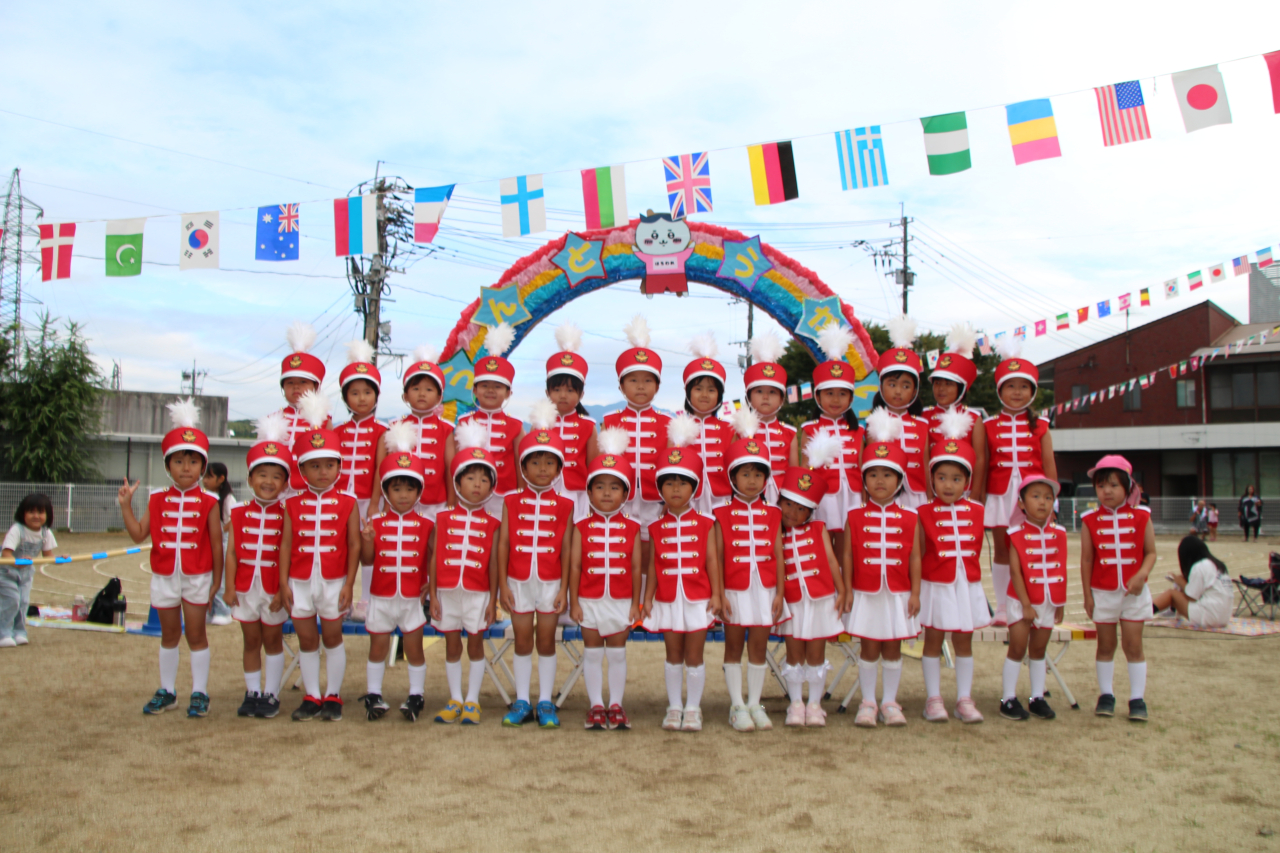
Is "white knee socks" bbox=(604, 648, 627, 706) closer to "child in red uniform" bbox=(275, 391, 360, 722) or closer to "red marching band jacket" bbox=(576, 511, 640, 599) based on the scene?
"red marching band jacket" bbox=(576, 511, 640, 599)

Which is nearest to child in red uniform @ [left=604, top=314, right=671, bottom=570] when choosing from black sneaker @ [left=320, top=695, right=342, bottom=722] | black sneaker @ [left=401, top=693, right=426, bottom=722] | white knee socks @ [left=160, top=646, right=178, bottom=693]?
black sneaker @ [left=401, top=693, right=426, bottom=722]

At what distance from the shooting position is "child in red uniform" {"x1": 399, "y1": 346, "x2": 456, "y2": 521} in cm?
682

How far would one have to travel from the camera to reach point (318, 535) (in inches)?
233

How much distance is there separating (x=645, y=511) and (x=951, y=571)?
2.17m

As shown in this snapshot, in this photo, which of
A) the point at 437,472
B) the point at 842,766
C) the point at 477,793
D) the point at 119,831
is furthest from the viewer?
the point at 437,472

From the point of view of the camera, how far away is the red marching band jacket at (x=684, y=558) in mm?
5770

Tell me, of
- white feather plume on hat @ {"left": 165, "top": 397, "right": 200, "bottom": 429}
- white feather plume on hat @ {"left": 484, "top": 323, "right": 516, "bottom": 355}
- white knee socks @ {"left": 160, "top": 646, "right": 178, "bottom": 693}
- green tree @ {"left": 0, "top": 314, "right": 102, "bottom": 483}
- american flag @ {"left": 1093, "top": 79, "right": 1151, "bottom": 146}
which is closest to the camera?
white knee socks @ {"left": 160, "top": 646, "right": 178, "bottom": 693}

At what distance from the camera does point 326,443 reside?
6.04m

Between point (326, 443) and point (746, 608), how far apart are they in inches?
119

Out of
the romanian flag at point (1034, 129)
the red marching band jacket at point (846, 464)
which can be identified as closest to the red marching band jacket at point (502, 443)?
the red marching band jacket at point (846, 464)

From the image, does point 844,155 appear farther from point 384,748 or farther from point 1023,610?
point 384,748

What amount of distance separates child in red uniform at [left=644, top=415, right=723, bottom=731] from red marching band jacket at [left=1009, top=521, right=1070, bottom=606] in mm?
2091

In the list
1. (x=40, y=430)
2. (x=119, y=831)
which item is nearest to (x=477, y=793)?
(x=119, y=831)

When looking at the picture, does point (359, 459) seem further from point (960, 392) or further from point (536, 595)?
point (960, 392)
